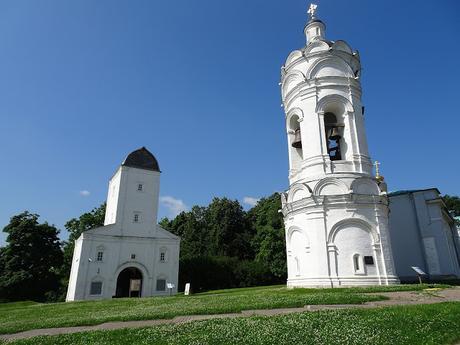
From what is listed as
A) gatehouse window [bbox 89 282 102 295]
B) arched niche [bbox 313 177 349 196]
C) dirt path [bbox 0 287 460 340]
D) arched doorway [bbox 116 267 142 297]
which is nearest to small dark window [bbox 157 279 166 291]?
arched doorway [bbox 116 267 142 297]

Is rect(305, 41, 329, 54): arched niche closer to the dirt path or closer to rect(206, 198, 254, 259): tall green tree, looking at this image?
the dirt path

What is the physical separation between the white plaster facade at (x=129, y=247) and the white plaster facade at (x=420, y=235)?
65.4 ft

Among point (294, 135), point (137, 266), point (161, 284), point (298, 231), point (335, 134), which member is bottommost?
point (161, 284)

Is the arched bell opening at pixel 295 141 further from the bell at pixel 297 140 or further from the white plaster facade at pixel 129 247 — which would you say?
the white plaster facade at pixel 129 247

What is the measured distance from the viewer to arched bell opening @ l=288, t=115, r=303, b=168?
866 inches

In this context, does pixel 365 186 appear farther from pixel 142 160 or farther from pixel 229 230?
pixel 229 230

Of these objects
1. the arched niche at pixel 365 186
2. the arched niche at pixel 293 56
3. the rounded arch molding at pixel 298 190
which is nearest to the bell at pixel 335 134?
the arched niche at pixel 365 186

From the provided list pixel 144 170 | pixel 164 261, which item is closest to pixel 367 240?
pixel 164 261

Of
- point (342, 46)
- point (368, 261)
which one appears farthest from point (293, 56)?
point (368, 261)

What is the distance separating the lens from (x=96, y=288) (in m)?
28.0

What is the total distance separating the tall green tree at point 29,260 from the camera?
34875mm

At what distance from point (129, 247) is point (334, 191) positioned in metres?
20.1

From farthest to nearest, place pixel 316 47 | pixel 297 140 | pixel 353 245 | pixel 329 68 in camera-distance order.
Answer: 1. pixel 316 47
2. pixel 297 140
3. pixel 329 68
4. pixel 353 245

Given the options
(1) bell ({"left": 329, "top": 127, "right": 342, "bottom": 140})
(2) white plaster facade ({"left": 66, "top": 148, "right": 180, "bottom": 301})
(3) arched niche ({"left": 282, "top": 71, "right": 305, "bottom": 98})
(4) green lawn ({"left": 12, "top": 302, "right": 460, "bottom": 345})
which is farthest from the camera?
(2) white plaster facade ({"left": 66, "top": 148, "right": 180, "bottom": 301})
